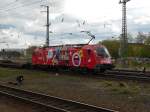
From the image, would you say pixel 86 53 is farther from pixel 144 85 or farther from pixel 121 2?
pixel 121 2

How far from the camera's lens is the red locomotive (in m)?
31.7

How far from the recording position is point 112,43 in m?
118

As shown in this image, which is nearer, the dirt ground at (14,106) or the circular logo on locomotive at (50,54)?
the dirt ground at (14,106)

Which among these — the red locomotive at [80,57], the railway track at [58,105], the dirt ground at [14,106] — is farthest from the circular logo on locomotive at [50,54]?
the dirt ground at [14,106]

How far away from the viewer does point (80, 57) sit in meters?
33.1

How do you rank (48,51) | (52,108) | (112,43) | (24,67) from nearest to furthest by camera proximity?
(52,108)
(48,51)
(24,67)
(112,43)

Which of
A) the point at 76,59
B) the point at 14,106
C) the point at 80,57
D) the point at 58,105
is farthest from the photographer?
the point at 76,59

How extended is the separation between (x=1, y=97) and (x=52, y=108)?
223 inches

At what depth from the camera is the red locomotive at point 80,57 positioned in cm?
3173

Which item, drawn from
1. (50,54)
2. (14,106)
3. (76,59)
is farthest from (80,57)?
(14,106)

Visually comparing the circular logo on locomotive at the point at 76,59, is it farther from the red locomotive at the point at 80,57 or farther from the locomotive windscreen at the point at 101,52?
the locomotive windscreen at the point at 101,52

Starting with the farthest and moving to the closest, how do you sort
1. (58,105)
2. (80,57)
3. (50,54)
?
(50,54) → (80,57) → (58,105)

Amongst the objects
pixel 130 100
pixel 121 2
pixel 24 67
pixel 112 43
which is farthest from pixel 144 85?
pixel 112 43

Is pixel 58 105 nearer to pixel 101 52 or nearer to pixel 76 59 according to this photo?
pixel 101 52
